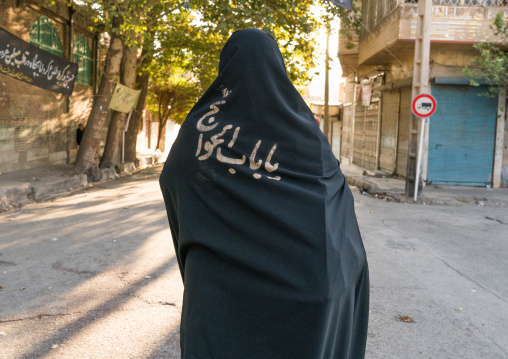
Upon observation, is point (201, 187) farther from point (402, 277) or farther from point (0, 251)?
point (0, 251)

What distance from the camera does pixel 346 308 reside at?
188 cm

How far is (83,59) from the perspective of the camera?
19.0m

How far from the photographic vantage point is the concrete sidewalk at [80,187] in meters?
10.7

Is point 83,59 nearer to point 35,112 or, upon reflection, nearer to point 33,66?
point 35,112

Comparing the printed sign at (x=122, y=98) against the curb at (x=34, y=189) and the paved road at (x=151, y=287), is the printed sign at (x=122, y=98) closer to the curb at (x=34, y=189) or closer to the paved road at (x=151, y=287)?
the curb at (x=34, y=189)

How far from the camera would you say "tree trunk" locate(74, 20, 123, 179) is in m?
14.8

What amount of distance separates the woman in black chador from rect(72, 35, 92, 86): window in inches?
685

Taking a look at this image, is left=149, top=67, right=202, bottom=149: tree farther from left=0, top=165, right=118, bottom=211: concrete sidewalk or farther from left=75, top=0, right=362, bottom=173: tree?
left=0, top=165, right=118, bottom=211: concrete sidewalk

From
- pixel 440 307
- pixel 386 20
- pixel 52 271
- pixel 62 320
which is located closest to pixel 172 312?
pixel 62 320

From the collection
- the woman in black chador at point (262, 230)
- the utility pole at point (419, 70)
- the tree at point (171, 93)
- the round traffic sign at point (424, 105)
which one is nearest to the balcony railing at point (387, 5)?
the utility pole at point (419, 70)

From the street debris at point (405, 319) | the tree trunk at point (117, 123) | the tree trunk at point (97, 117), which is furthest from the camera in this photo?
the tree trunk at point (117, 123)

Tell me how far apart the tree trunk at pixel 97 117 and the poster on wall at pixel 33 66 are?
0.97m

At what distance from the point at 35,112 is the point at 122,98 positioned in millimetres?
2424

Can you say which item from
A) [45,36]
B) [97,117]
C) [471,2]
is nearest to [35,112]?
[97,117]
